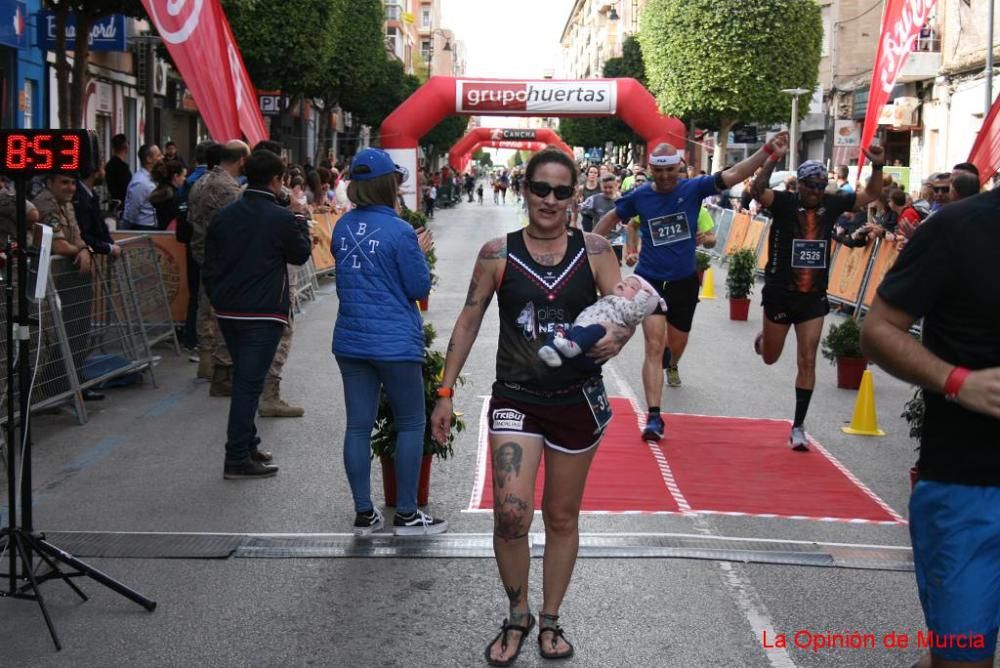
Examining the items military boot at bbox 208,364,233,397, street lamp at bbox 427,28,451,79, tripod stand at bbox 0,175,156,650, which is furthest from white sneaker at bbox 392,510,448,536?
street lamp at bbox 427,28,451,79

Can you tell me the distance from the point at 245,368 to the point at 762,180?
134 inches

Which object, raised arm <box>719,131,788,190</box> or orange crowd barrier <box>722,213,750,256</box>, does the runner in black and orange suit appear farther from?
orange crowd barrier <box>722,213,750,256</box>

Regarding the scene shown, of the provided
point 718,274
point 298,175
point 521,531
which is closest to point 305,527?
point 521,531

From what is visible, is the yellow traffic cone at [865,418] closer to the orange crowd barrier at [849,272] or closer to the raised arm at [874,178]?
the raised arm at [874,178]

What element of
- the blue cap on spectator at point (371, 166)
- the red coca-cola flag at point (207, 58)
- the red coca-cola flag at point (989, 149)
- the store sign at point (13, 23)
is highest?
the store sign at point (13, 23)

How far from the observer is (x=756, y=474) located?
8.20m

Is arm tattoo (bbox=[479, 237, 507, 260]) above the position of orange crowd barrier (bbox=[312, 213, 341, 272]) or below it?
above

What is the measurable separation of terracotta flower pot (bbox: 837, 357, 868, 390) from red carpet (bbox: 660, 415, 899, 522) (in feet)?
6.51

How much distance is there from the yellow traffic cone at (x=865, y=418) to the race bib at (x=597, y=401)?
5333mm

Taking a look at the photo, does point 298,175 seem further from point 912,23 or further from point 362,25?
point 362,25

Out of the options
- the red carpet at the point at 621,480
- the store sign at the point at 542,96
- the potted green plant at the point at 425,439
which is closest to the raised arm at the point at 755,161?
the red carpet at the point at 621,480

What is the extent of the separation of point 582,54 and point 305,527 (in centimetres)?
14021

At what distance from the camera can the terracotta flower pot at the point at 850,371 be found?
1178 cm

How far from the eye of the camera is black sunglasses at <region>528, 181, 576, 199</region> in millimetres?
4816
